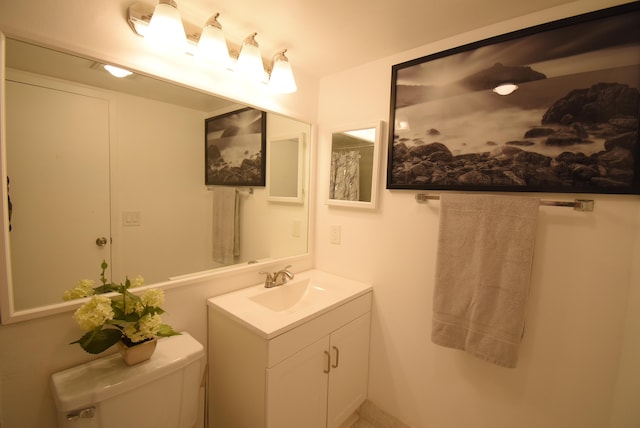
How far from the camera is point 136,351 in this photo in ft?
3.15

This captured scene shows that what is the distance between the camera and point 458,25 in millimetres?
1263

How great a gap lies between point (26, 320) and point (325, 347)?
115cm

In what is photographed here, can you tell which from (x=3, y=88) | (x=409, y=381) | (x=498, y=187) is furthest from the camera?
(x=409, y=381)

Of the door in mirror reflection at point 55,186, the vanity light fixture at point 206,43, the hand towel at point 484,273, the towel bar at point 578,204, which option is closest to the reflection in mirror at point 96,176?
the door in mirror reflection at point 55,186

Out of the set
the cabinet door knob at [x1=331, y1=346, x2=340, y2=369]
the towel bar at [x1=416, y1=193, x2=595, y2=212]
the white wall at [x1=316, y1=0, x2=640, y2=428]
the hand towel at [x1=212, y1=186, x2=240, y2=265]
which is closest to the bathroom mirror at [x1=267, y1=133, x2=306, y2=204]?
the white wall at [x1=316, y1=0, x2=640, y2=428]

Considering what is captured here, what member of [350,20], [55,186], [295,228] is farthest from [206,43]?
[295,228]

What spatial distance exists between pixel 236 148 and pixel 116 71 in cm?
59

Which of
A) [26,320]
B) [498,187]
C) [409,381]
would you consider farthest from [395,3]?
[409,381]

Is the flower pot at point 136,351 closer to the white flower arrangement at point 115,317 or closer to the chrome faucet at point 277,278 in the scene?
the white flower arrangement at point 115,317

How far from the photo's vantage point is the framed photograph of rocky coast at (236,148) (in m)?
1.38

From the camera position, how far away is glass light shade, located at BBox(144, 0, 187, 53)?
994 millimetres

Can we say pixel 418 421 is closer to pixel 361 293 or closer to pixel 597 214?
pixel 361 293

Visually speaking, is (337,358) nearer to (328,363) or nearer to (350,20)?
(328,363)

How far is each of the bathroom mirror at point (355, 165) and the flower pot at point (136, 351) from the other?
48.4 inches
